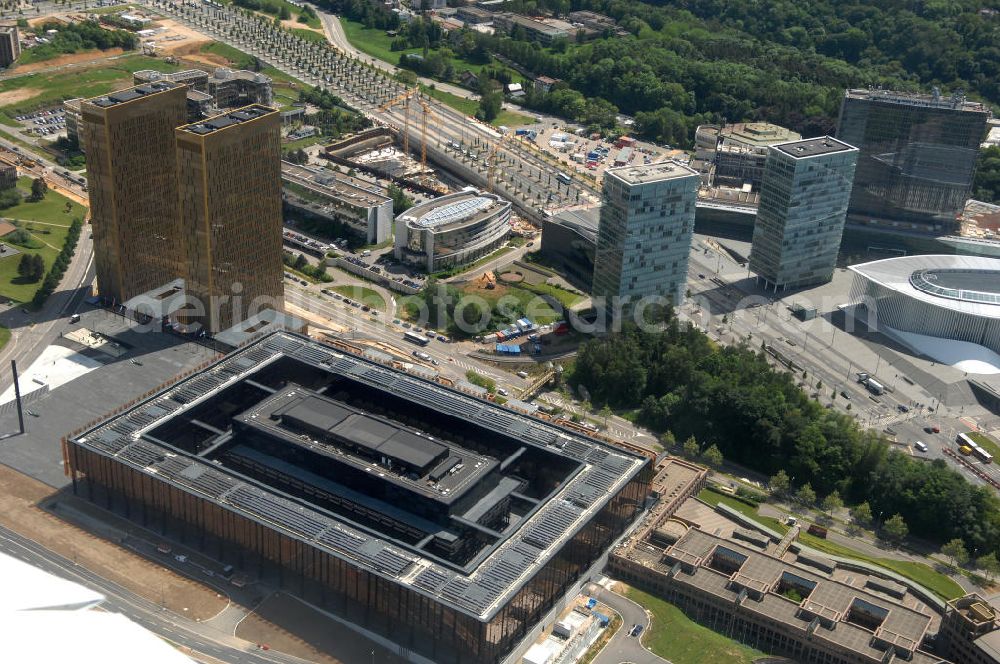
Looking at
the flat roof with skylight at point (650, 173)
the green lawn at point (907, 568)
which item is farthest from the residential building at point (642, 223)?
the green lawn at point (907, 568)

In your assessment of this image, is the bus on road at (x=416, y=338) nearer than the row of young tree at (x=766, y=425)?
No

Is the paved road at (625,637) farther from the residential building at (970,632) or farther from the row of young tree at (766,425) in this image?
the row of young tree at (766,425)

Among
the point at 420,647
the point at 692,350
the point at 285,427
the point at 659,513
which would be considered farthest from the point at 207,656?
the point at 692,350

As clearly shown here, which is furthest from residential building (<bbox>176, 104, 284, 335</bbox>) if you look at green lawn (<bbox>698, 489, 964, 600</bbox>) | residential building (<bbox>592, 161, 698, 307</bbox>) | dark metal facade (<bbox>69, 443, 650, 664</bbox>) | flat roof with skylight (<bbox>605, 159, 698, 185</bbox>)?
green lawn (<bbox>698, 489, 964, 600</bbox>)

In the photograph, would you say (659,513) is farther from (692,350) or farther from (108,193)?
(108,193)

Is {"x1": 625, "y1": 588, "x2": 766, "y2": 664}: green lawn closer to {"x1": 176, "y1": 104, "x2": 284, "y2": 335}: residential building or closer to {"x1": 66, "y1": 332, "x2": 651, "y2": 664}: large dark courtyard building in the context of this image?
{"x1": 66, "y1": 332, "x2": 651, "y2": 664}: large dark courtyard building
